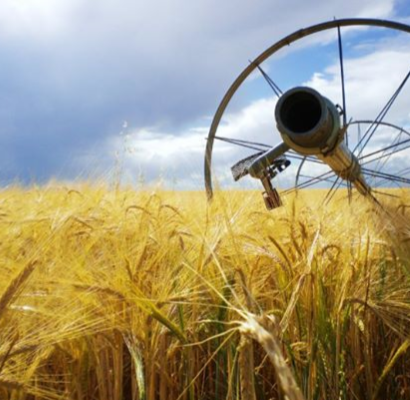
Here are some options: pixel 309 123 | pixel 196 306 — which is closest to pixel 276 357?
pixel 196 306

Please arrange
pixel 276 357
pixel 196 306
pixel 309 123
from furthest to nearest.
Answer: pixel 309 123, pixel 196 306, pixel 276 357

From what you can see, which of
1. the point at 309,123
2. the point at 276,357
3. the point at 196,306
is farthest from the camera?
the point at 309,123


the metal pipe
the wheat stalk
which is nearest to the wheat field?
the wheat stalk

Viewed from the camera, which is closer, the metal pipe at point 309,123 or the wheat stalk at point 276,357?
the wheat stalk at point 276,357

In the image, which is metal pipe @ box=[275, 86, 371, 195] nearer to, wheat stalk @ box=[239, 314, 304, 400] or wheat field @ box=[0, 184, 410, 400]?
wheat field @ box=[0, 184, 410, 400]

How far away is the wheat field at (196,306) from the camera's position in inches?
48.3

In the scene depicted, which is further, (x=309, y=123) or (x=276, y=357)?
(x=309, y=123)

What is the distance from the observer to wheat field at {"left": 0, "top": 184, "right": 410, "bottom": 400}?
4.02 feet

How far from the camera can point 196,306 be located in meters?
1.50

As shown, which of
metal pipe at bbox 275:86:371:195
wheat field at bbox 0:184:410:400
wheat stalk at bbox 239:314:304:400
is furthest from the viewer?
metal pipe at bbox 275:86:371:195

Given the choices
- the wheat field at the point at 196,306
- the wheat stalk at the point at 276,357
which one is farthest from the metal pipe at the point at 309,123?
the wheat stalk at the point at 276,357

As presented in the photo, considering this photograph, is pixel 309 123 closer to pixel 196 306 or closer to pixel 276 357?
pixel 196 306

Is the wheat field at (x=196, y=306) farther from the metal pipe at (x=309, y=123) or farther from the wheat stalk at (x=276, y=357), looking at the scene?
the metal pipe at (x=309, y=123)

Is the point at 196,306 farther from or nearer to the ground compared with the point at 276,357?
farther from the ground
